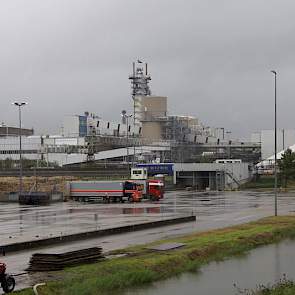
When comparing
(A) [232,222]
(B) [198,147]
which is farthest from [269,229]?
(B) [198,147]

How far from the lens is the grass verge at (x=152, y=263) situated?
16750 millimetres

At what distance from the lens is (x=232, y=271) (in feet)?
66.3

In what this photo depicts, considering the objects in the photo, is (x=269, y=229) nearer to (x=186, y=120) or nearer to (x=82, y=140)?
(x=82, y=140)

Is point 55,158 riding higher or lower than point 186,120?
lower

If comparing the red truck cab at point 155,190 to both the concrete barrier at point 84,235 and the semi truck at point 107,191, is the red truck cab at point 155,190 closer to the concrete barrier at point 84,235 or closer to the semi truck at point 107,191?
the semi truck at point 107,191

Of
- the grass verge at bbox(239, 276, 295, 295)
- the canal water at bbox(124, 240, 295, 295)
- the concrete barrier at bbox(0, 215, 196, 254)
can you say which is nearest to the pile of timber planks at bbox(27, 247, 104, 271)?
the canal water at bbox(124, 240, 295, 295)

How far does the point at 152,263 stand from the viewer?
66.7ft

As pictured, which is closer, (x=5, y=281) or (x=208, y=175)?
(x=5, y=281)

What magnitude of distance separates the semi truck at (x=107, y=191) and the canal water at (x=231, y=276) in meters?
44.0

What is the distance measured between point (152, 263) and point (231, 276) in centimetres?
284

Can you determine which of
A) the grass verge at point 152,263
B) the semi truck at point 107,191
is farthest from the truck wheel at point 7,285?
the semi truck at point 107,191

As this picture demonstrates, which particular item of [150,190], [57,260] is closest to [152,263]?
[57,260]

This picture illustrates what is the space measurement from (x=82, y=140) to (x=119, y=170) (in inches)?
1667

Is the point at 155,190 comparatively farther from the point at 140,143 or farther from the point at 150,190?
the point at 140,143
